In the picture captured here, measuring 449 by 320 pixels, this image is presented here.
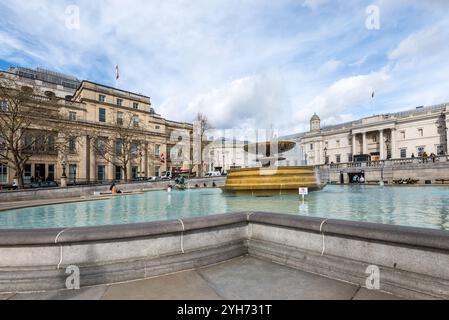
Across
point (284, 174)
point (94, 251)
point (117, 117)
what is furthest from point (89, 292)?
point (117, 117)

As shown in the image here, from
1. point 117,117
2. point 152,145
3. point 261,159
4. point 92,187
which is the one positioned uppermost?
point 117,117

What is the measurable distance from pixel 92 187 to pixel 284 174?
18870 mm

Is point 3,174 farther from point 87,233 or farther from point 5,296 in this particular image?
point 87,233

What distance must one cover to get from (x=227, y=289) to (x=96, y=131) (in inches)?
1977

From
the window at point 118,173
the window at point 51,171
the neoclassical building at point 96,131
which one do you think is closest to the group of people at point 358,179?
the neoclassical building at point 96,131

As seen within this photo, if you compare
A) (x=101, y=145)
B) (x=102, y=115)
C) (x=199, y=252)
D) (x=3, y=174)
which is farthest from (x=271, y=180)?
(x=102, y=115)

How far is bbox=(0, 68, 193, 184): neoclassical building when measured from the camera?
4238cm

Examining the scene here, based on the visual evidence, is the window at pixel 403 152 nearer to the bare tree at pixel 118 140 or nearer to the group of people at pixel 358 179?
the group of people at pixel 358 179

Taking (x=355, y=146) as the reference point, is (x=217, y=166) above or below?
below

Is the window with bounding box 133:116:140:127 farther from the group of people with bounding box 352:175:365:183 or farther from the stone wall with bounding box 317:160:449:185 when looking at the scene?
the group of people with bounding box 352:175:365:183

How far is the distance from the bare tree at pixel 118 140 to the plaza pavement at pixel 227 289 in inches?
1453
